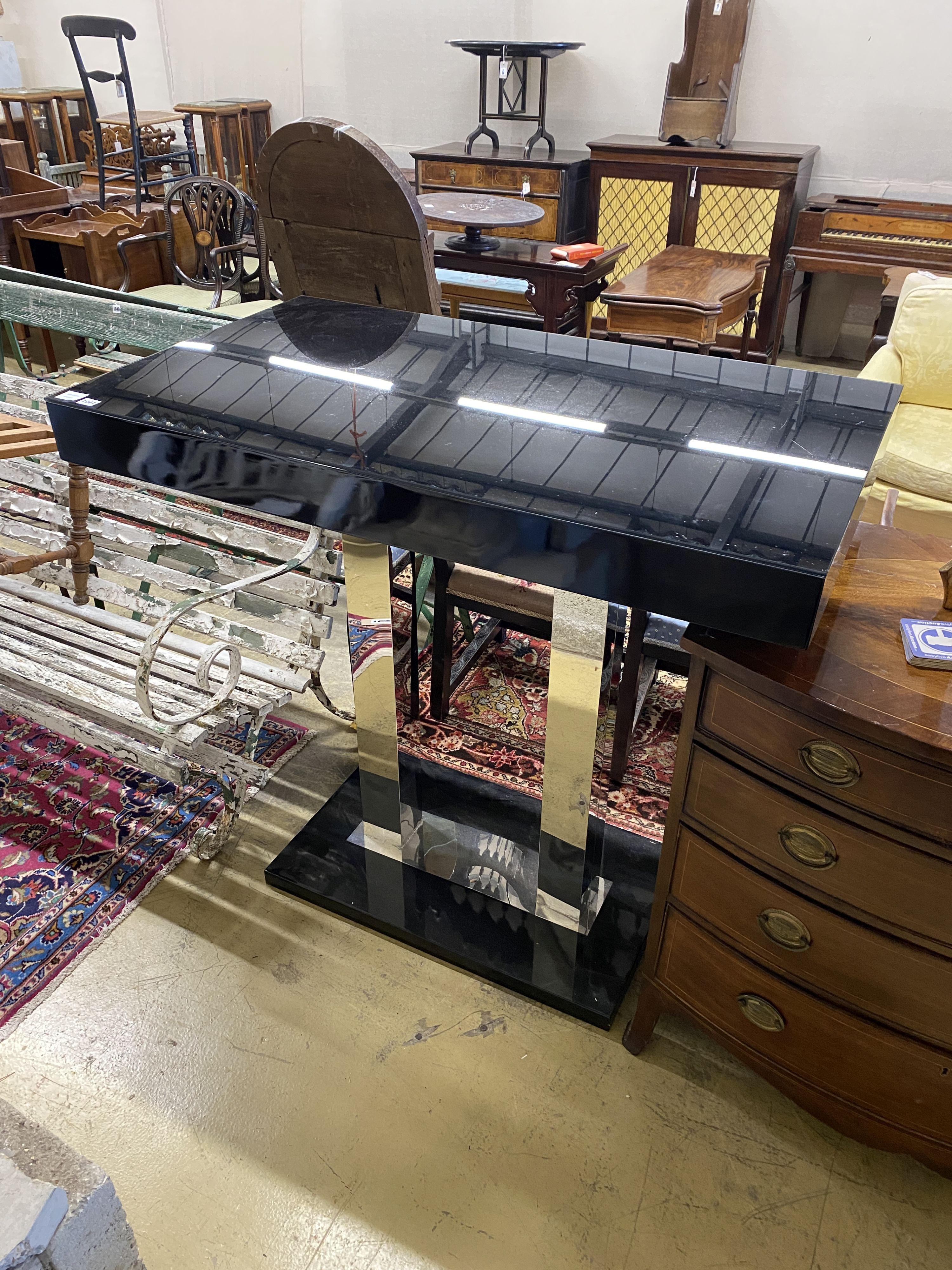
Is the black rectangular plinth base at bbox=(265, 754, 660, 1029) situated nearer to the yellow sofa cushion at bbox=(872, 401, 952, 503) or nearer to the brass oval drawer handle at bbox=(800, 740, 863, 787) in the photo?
the brass oval drawer handle at bbox=(800, 740, 863, 787)

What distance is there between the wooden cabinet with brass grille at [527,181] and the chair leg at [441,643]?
3836 mm

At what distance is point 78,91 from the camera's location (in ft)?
25.4

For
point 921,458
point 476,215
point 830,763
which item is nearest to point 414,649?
point 830,763

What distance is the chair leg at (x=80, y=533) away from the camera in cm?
234

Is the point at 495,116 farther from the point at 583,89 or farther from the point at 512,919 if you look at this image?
the point at 512,919

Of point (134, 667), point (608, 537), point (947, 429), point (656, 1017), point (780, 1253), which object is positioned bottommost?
point (780, 1253)

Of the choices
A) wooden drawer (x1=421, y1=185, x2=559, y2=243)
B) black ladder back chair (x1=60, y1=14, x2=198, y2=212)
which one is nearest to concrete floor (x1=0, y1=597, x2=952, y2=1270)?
wooden drawer (x1=421, y1=185, x2=559, y2=243)

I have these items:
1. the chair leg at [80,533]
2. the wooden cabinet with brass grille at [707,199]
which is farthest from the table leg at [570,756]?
the wooden cabinet with brass grille at [707,199]

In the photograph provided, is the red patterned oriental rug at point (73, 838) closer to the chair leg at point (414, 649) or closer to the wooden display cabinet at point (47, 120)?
the chair leg at point (414, 649)

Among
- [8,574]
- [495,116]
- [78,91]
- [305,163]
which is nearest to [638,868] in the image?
[8,574]

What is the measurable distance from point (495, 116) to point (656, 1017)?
18.9ft

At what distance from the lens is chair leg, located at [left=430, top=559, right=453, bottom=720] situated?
7.27 feet

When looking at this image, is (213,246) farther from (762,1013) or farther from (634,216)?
(762,1013)

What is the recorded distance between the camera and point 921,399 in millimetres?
3279
